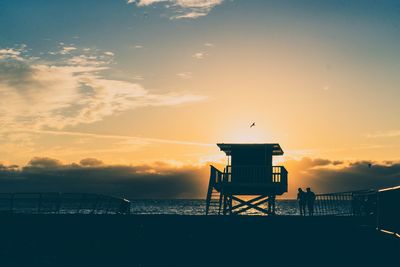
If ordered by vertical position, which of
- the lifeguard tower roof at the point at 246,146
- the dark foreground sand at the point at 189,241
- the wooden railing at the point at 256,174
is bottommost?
the dark foreground sand at the point at 189,241

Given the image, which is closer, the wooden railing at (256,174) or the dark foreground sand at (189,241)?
the dark foreground sand at (189,241)

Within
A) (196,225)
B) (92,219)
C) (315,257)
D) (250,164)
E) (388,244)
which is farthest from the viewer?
(250,164)

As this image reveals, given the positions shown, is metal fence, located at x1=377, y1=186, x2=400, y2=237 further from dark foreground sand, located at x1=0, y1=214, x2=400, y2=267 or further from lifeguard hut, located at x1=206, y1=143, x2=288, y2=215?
lifeguard hut, located at x1=206, y1=143, x2=288, y2=215

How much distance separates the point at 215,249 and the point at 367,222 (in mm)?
8596

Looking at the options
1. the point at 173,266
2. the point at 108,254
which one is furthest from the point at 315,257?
the point at 108,254

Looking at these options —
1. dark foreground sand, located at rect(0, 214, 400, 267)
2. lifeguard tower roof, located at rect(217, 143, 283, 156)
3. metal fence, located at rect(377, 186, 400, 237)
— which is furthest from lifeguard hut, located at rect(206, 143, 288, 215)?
metal fence, located at rect(377, 186, 400, 237)

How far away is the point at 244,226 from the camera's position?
2753 cm

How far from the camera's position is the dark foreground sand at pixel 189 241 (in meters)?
26.2

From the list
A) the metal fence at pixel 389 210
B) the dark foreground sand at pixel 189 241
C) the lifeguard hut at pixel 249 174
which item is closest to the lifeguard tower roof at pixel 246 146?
the lifeguard hut at pixel 249 174

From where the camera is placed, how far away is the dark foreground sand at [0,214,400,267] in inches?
1032

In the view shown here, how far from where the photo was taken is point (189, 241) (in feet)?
91.5

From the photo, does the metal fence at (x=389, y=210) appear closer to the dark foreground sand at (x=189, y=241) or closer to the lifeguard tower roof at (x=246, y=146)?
the dark foreground sand at (x=189, y=241)

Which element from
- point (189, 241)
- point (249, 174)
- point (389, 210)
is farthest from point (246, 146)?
point (389, 210)

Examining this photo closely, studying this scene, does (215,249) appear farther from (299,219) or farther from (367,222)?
(367,222)
